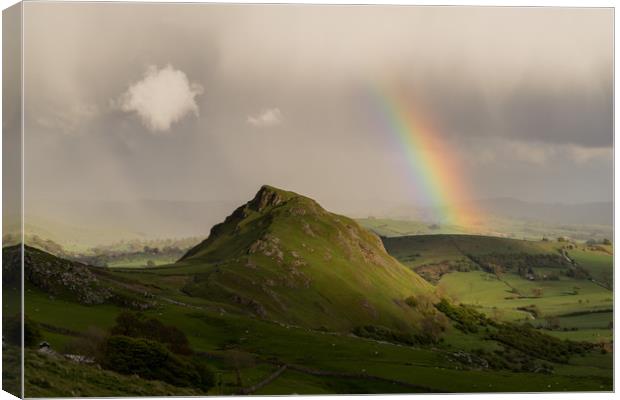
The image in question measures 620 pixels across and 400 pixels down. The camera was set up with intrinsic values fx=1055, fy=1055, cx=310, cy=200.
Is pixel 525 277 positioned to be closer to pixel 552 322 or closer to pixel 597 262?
pixel 552 322

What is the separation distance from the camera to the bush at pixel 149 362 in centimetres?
7975

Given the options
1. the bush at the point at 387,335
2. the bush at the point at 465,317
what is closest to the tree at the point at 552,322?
the bush at the point at 465,317

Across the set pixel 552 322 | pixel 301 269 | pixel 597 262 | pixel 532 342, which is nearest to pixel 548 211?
pixel 597 262

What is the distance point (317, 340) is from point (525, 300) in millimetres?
27040

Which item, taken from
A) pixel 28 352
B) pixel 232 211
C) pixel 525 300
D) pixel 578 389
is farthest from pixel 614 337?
pixel 28 352

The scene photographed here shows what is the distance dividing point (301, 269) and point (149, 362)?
36.7 meters

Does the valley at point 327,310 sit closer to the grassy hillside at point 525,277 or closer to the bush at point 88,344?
the bush at point 88,344

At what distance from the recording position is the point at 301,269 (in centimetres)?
11469

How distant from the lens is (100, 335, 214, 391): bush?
7975cm

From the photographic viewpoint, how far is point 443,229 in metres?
108

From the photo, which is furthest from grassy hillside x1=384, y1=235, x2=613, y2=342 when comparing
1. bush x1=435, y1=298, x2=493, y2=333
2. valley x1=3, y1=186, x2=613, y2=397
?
bush x1=435, y1=298, x2=493, y2=333

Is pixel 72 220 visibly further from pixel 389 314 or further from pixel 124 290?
pixel 389 314

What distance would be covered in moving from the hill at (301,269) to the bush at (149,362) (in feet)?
58.7

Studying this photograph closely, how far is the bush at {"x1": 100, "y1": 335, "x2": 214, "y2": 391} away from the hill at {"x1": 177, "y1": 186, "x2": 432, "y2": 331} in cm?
1790
